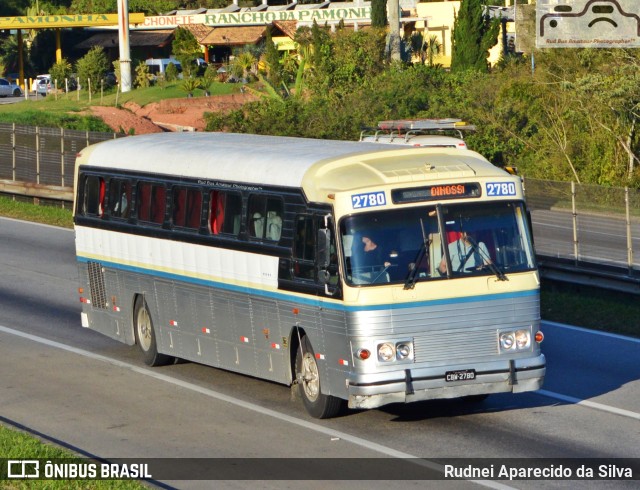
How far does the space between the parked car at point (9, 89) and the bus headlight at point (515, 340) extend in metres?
80.4

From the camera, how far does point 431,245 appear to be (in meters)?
13.2

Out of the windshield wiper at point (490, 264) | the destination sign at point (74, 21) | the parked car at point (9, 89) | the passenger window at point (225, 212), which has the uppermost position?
the destination sign at point (74, 21)

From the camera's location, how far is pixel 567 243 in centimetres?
2247

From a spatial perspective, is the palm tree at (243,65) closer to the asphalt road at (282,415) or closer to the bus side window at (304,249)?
the asphalt road at (282,415)

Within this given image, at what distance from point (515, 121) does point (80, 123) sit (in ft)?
74.0

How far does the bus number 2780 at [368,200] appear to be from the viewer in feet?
43.0

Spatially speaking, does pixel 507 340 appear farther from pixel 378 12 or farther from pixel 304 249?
pixel 378 12

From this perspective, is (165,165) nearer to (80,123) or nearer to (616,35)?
(616,35)

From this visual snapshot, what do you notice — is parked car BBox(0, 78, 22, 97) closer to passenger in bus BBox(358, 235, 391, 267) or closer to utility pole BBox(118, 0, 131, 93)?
utility pole BBox(118, 0, 131, 93)

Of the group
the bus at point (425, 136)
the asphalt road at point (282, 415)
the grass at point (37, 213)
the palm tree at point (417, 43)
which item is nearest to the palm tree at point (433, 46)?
the palm tree at point (417, 43)

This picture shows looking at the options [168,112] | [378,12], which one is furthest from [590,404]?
[378,12]

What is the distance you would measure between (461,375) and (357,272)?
1.51 meters

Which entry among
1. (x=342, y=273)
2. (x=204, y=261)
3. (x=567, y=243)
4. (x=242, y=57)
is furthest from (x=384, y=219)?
(x=242, y=57)

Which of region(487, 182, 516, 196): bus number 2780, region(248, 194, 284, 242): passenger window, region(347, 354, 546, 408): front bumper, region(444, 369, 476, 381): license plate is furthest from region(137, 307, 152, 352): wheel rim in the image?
region(487, 182, 516, 196): bus number 2780
